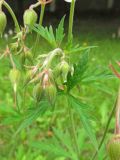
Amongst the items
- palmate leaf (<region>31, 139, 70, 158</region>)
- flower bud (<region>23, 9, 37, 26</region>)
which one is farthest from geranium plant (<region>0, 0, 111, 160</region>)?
palmate leaf (<region>31, 139, 70, 158</region>)

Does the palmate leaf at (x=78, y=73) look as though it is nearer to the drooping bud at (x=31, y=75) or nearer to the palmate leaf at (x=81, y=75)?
the palmate leaf at (x=81, y=75)

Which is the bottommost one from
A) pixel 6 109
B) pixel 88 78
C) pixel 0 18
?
pixel 6 109

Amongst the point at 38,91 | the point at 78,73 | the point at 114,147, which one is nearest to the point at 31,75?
the point at 38,91

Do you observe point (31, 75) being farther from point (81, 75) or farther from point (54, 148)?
point (54, 148)

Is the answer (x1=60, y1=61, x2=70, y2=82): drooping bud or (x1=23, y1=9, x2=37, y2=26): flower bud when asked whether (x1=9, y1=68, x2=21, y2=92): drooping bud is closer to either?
(x1=23, y1=9, x2=37, y2=26): flower bud

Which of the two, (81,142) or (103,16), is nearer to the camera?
(81,142)

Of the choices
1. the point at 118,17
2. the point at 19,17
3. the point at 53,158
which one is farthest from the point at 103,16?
the point at 53,158

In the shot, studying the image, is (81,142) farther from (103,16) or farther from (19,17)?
(103,16)
